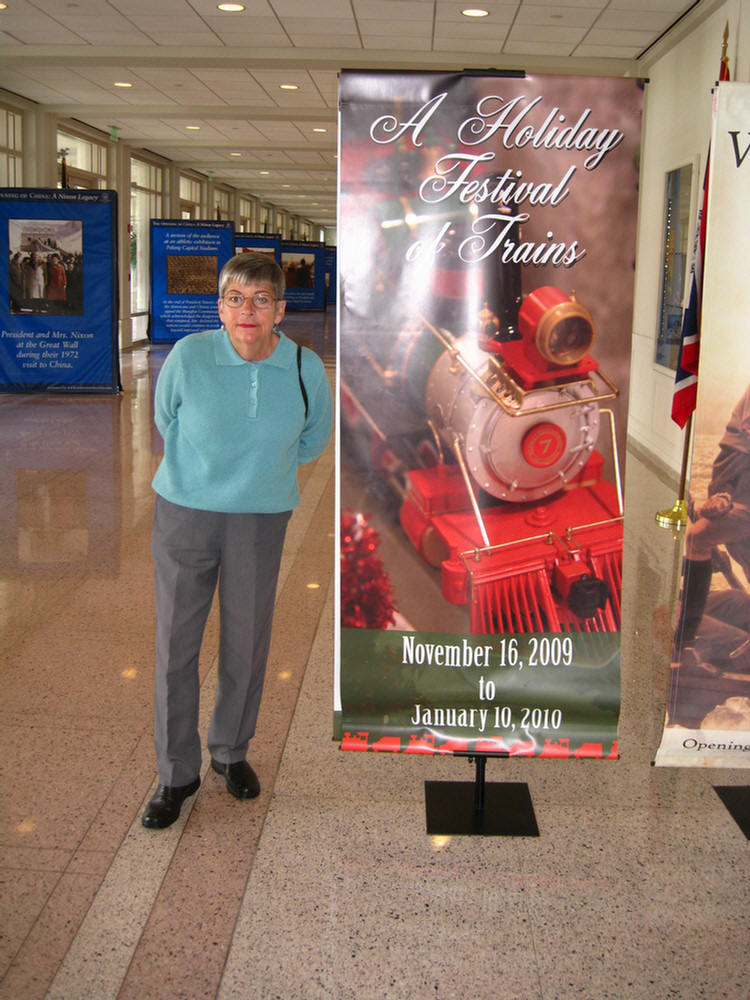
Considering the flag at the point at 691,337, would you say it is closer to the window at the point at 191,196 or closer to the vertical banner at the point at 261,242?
the vertical banner at the point at 261,242

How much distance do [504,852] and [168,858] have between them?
0.90 meters

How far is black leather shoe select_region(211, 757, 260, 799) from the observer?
2844mm

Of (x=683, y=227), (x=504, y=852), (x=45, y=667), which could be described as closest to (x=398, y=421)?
(x=504, y=852)

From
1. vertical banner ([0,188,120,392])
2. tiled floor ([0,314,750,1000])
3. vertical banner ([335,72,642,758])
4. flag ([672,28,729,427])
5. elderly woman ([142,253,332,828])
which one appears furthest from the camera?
vertical banner ([0,188,120,392])

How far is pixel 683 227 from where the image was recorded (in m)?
7.90

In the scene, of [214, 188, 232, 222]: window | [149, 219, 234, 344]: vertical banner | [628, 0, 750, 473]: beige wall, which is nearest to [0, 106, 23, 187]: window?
[149, 219, 234, 344]: vertical banner

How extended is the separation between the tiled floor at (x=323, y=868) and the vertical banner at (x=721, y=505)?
34cm

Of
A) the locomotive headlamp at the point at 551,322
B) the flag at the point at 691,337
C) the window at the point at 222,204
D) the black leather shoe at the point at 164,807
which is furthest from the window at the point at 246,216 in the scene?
the locomotive headlamp at the point at 551,322

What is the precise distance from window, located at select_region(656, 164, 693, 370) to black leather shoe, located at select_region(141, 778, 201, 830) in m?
6.11

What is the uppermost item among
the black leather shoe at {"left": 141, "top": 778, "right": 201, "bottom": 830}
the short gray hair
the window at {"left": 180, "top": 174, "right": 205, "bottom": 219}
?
the window at {"left": 180, "top": 174, "right": 205, "bottom": 219}

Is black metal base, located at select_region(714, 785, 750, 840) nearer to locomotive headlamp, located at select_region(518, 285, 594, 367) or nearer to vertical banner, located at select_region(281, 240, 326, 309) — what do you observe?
locomotive headlamp, located at select_region(518, 285, 594, 367)

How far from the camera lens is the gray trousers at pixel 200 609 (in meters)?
2.60

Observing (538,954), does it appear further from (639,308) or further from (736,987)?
(639,308)

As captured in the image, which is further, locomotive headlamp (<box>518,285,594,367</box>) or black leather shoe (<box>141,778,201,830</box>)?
black leather shoe (<box>141,778,201,830</box>)
